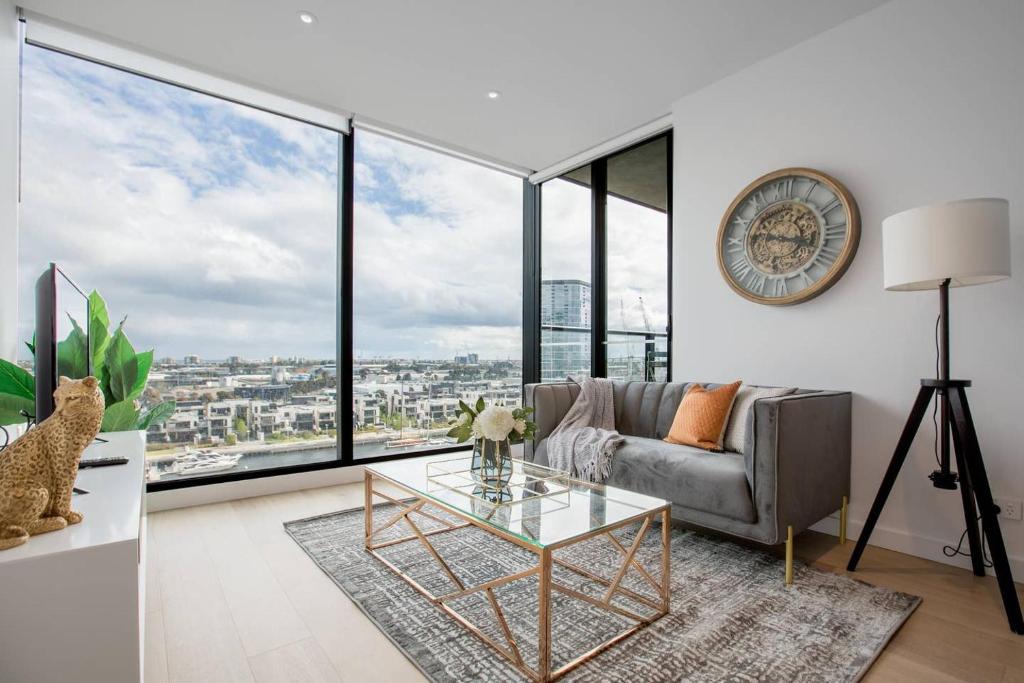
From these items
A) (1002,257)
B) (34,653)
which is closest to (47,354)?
(34,653)

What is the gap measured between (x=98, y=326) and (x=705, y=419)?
325 centimetres

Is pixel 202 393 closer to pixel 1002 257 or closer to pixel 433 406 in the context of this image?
pixel 433 406

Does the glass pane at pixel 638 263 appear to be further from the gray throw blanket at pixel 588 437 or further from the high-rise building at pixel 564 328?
the gray throw blanket at pixel 588 437

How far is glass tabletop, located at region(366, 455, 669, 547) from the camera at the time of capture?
167 cm

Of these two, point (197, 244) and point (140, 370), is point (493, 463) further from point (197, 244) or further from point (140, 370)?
point (197, 244)

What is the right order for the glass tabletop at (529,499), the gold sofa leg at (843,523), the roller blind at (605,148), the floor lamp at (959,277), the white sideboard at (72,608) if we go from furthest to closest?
the roller blind at (605,148)
the gold sofa leg at (843,523)
the floor lamp at (959,277)
the glass tabletop at (529,499)
the white sideboard at (72,608)

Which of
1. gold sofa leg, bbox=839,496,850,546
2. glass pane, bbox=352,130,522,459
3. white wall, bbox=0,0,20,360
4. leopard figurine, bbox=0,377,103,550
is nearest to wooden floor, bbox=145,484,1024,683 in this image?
gold sofa leg, bbox=839,496,850,546

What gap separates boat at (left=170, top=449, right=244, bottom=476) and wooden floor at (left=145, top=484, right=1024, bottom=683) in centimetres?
55

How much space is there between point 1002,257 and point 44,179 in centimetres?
452

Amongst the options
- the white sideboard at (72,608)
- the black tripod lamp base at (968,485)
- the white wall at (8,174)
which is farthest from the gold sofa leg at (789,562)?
the white wall at (8,174)

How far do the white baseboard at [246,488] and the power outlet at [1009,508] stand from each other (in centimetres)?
365

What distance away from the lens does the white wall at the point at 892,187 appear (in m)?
2.27

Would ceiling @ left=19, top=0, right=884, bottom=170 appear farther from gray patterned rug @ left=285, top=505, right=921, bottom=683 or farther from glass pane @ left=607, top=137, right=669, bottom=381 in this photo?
gray patterned rug @ left=285, top=505, right=921, bottom=683

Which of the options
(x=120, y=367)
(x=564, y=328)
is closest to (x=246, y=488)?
(x=120, y=367)
